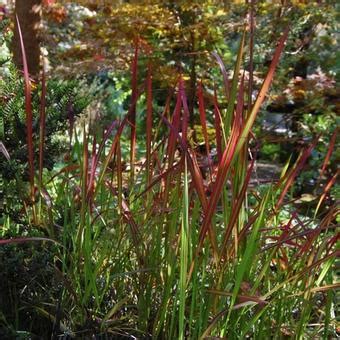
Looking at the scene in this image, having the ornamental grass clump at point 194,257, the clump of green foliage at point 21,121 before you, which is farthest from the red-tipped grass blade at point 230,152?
the clump of green foliage at point 21,121

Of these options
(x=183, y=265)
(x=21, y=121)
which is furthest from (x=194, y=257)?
(x=21, y=121)

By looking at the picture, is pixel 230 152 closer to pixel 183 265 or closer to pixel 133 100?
pixel 183 265

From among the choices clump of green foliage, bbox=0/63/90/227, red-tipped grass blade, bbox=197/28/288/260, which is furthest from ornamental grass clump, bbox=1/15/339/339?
clump of green foliage, bbox=0/63/90/227

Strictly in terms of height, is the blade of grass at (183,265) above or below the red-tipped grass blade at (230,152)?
below

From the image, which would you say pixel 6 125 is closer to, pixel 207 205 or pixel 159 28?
pixel 207 205

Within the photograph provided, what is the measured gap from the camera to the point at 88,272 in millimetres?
1851

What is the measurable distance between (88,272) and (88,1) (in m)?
3.64

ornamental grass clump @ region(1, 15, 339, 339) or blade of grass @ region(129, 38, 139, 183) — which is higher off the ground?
blade of grass @ region(129, 38, 139, 183)

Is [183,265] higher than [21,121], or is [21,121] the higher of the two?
[21,121]

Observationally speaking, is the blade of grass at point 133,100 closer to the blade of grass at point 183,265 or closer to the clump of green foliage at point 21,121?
the clump of green foliage at point 21,121

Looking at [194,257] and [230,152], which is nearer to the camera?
[230,152]

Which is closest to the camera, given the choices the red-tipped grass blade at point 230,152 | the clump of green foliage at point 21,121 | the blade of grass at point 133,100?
the red-tipped grass blade at point 230,152

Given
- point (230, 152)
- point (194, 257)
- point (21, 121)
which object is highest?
point (230, 152)

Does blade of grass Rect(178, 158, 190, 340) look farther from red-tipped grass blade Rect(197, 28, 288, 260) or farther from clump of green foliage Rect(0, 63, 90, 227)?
clump of green foliage Rect(0, 63, 90, 227)
